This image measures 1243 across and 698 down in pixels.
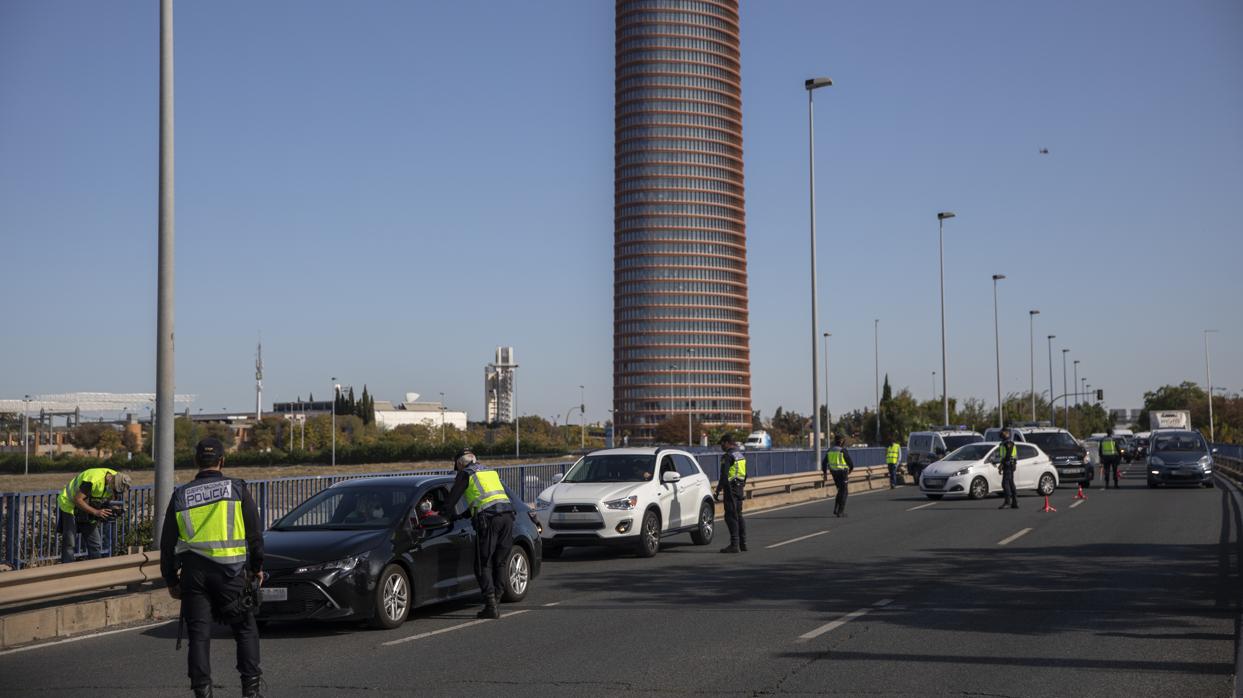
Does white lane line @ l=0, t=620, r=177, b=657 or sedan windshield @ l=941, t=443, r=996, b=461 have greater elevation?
sedan windshield @ l=941, t=443, r=996, b=461

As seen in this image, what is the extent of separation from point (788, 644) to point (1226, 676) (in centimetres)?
324

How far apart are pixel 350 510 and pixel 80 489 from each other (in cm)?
545

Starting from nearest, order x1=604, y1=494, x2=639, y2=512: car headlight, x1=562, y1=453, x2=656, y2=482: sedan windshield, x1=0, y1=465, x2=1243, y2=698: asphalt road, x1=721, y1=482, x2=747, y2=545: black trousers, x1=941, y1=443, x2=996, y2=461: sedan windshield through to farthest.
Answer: x1=0, y1=465, x2=1243, y2=698: asphalt road, x1=604, y1=494, x2=639, y2=512: car headlight, x1=721, y1=482, x2=747, y2=545: black trousers, x1=562, y1=453, x2=656, y2=482: sedan windshield, x1=941, y1=443, x2=996, y2=461: sedan windshield

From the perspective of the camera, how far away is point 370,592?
11.0 metres

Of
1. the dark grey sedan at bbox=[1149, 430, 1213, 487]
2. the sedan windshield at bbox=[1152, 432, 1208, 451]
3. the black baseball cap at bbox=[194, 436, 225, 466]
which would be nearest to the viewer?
the black baseball cap at bbox=[194, 436, 225, 466]

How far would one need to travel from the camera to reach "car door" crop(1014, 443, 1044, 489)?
31.4 metres

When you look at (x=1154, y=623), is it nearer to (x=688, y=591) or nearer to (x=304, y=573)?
(x=688, y=591)

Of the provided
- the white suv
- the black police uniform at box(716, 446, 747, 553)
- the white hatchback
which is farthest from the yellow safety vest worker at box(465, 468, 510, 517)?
the white hatchback

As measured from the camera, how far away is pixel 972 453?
107 feet

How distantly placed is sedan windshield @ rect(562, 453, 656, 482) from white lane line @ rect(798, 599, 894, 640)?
665cm

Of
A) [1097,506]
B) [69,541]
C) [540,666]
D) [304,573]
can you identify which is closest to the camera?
[540,666]

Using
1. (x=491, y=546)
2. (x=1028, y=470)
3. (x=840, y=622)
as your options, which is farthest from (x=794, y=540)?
(x=1028, y=470)

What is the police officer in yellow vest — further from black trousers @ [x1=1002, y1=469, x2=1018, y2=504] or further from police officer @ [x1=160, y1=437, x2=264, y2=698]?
black trousers @ [x1=1002, y1=469, x2=1018, y2=504]

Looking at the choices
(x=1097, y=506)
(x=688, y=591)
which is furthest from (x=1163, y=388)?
(x=688, y=591)
